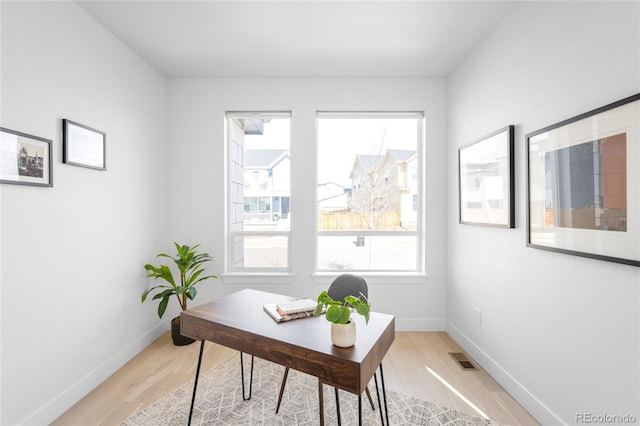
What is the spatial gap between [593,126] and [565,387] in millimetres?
1481

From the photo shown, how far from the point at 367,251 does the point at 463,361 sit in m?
1.41

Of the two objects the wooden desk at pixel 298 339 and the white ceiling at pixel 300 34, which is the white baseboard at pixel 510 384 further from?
the white ceiling at pixel 300 34

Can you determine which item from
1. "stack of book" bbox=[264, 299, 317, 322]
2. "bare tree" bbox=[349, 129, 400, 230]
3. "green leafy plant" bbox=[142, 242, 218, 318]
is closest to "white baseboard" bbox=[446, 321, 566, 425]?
"bare tree" bbox=[349, 129, 400, 230]

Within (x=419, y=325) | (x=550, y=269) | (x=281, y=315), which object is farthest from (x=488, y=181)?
(x=281, y=315)

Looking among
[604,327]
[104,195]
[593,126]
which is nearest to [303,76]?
[104,195]

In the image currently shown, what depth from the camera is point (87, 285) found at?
2.26 m

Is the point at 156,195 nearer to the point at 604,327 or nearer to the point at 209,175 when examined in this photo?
Answer: the point at 209,175

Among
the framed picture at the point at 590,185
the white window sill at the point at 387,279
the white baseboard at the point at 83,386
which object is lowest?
the white baseboard at the point at 83,386

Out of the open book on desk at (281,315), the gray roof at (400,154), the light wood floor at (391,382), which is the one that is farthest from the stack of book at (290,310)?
the gray roof at (400,154)

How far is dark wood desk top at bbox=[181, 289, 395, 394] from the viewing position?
1250 mm

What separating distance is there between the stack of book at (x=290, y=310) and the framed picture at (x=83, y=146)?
69.9 inches

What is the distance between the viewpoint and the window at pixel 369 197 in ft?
11.4

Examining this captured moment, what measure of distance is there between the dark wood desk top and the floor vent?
1410 mm

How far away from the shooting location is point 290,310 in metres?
1.70
